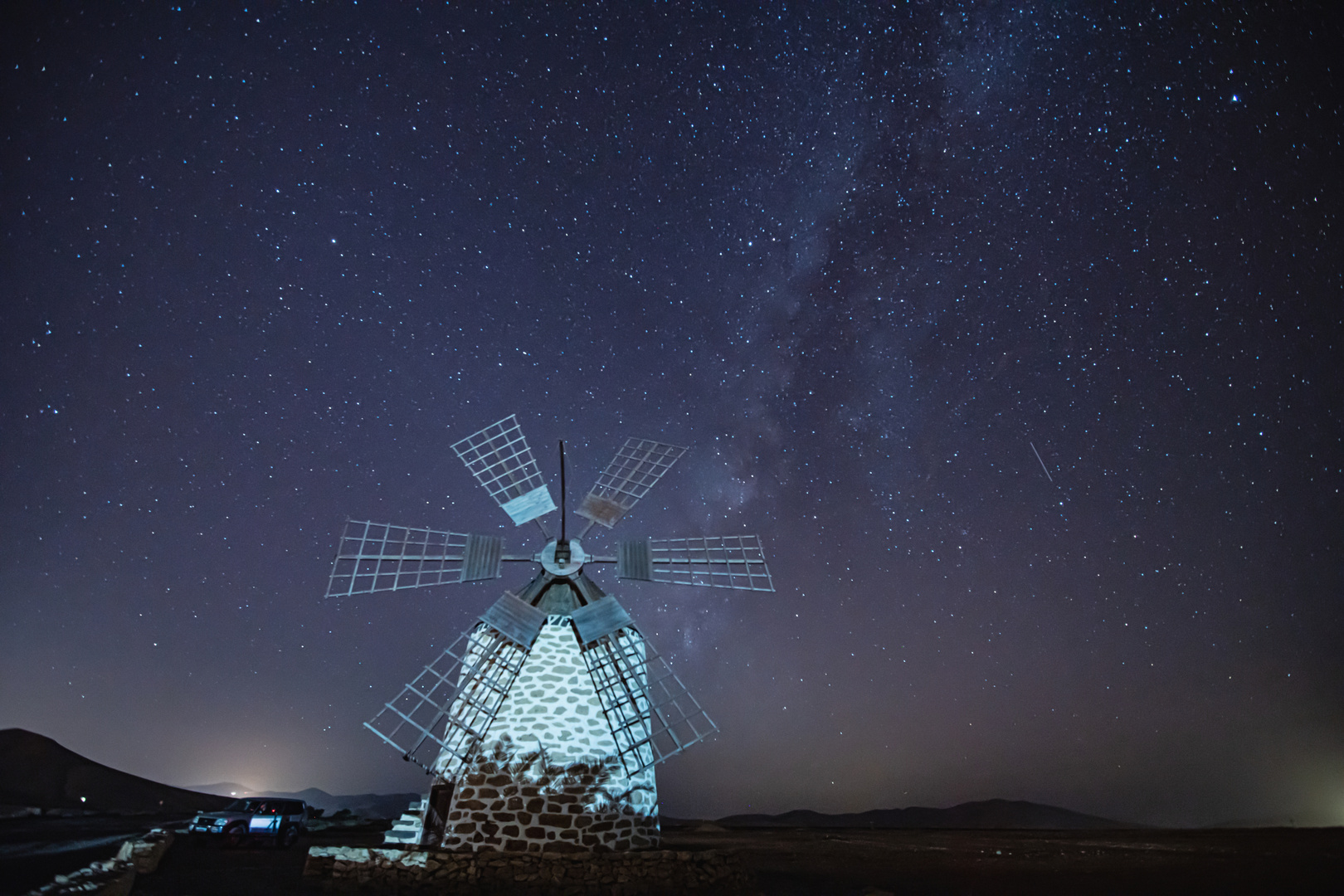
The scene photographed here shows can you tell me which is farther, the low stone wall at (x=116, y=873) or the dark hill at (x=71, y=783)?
the dark hill at (x=71, y=783)

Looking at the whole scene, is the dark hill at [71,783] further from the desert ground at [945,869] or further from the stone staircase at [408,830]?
the stone staircase at [408,830]

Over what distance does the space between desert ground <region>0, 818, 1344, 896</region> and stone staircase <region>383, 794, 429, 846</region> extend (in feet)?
2.16

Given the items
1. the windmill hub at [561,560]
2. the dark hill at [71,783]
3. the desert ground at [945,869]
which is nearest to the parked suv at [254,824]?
the desert ground at [945,869]

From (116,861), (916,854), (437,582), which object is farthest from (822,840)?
(116,861)

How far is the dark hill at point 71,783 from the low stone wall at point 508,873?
44.8m

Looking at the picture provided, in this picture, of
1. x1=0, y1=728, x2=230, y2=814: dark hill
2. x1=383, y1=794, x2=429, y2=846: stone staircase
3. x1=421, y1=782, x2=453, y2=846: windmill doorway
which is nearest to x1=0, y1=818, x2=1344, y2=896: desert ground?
x1=383, y1=794, x2=429, y2=846: stone staircase

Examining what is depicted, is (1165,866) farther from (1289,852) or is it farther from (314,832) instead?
(314,832)

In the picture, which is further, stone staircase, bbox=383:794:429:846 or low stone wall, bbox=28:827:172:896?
stone staircase, bbox=383:794:429:846

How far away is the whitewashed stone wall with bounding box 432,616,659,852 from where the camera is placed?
14.9 m

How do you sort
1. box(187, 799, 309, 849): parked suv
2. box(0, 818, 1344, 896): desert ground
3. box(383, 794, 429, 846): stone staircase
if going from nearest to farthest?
box(0, 818, 1344, 896): desert ground → box(383, 794, 429, 846): stone staircase → box(187, 799, 309, 849): parked suv

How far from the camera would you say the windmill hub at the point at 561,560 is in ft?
59.4

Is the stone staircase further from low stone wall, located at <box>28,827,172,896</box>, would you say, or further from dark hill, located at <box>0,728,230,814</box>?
dark hill, located at <box>0,728,230,814</box>

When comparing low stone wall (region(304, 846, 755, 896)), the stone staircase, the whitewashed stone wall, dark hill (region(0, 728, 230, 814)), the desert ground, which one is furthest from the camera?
dark hill (region(0, 728, 230, 814))

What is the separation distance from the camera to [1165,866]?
19.0 meters
